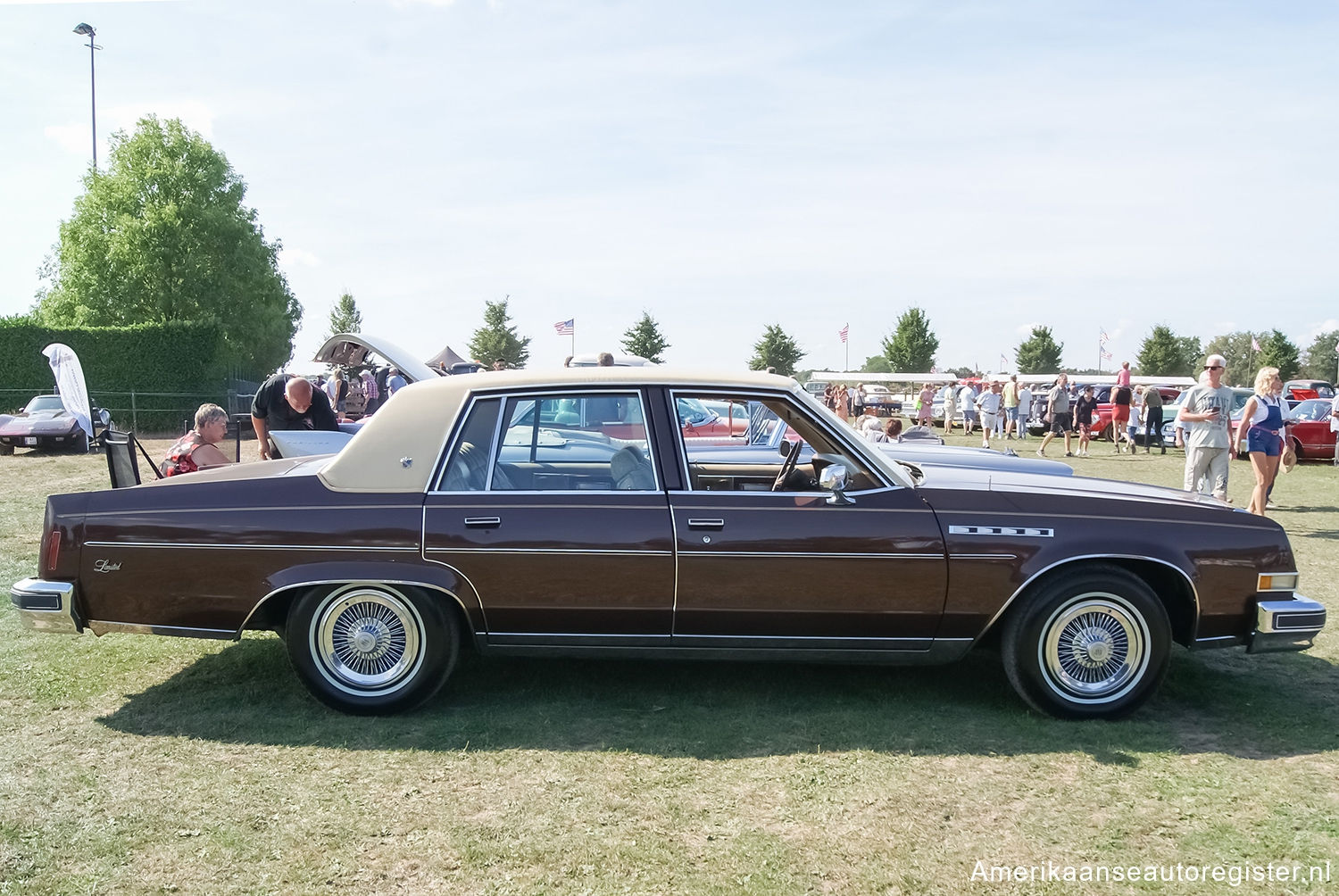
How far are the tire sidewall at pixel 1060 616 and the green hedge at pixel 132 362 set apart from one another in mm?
26538

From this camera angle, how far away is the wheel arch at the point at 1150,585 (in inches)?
166

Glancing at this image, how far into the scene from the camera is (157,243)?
37.3 meters

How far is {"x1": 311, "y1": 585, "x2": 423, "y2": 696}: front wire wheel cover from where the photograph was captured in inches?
170

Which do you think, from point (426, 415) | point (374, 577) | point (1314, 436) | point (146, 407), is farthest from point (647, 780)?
point (146, 407)

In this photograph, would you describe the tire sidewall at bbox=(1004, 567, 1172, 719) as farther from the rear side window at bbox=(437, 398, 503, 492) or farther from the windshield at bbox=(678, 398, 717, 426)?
the rear side window at bbox=(437, 398, 503, 492)

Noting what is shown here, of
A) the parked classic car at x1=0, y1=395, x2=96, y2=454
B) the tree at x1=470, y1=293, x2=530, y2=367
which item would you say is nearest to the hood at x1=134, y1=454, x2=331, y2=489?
the parked classic car at x1=0, y1=395, x2=96, y2=454

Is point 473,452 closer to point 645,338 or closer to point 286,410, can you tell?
point 286,410

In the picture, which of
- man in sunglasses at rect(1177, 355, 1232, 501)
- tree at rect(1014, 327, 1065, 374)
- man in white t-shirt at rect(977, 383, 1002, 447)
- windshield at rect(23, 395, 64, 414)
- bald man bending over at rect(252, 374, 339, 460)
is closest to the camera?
bald man bending over at rect(252, 374, 339, 460)

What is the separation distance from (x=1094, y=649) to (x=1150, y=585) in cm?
44

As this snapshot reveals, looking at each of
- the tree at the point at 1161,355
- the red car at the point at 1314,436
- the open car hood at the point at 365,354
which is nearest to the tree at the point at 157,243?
the open car hood at the point at 365,354

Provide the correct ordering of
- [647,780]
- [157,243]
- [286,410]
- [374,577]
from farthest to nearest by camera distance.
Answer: [157,243] < [286,410] < [374,577] < [647,780]

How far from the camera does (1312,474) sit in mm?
15484

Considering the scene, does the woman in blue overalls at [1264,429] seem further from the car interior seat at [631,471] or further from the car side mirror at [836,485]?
the car interior seat at [631,471]

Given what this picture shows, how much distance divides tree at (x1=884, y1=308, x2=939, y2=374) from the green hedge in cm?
6244
